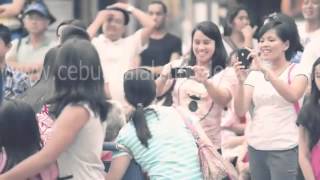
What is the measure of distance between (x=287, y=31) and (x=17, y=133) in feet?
8.87

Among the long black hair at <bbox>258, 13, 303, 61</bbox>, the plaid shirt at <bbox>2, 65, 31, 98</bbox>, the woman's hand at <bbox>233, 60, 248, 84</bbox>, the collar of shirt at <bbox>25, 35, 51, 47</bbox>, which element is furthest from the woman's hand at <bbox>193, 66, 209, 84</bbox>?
the collar of shirt at <bbox>25, 35, 51, 47</bbox>

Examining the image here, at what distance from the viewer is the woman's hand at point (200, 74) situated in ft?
22.8

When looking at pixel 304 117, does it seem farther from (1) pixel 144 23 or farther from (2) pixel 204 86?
(1) pixel 144 23

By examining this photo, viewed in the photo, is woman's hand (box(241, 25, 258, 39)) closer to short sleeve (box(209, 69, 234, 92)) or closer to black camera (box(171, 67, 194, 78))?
short sleeve (box(209, 69, 234, 92))

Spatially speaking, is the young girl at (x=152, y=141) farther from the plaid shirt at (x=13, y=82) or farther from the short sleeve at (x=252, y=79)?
the plaid shirt at (x=13, y=82)

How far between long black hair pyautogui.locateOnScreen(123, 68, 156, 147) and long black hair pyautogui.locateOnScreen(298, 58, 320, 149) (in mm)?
1156

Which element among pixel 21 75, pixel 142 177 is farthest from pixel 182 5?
pixel 142 177

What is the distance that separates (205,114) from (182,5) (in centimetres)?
659

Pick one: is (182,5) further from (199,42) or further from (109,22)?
(199,42)

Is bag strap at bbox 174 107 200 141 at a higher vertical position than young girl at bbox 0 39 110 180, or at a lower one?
lower

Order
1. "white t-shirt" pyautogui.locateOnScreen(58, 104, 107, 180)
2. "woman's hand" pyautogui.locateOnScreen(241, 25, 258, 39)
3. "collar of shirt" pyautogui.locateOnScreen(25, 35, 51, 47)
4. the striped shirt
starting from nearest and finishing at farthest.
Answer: "white t-shirt" pyautogui.locateOnScreen(58, 104, 107, 180), the striped shirt, "woman's hand" pyautogui.locateOnScreen(241, 25, 258, 39), "collar of shirt" pyautogui.locateOnScreen(25, 35, 51, 47)

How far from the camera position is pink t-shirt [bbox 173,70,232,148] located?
7527 millimetres

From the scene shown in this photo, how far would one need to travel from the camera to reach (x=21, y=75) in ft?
25.9

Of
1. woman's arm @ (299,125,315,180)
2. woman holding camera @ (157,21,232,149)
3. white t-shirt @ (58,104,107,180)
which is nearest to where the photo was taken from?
white t-shirt @ (58,104,107,180)
